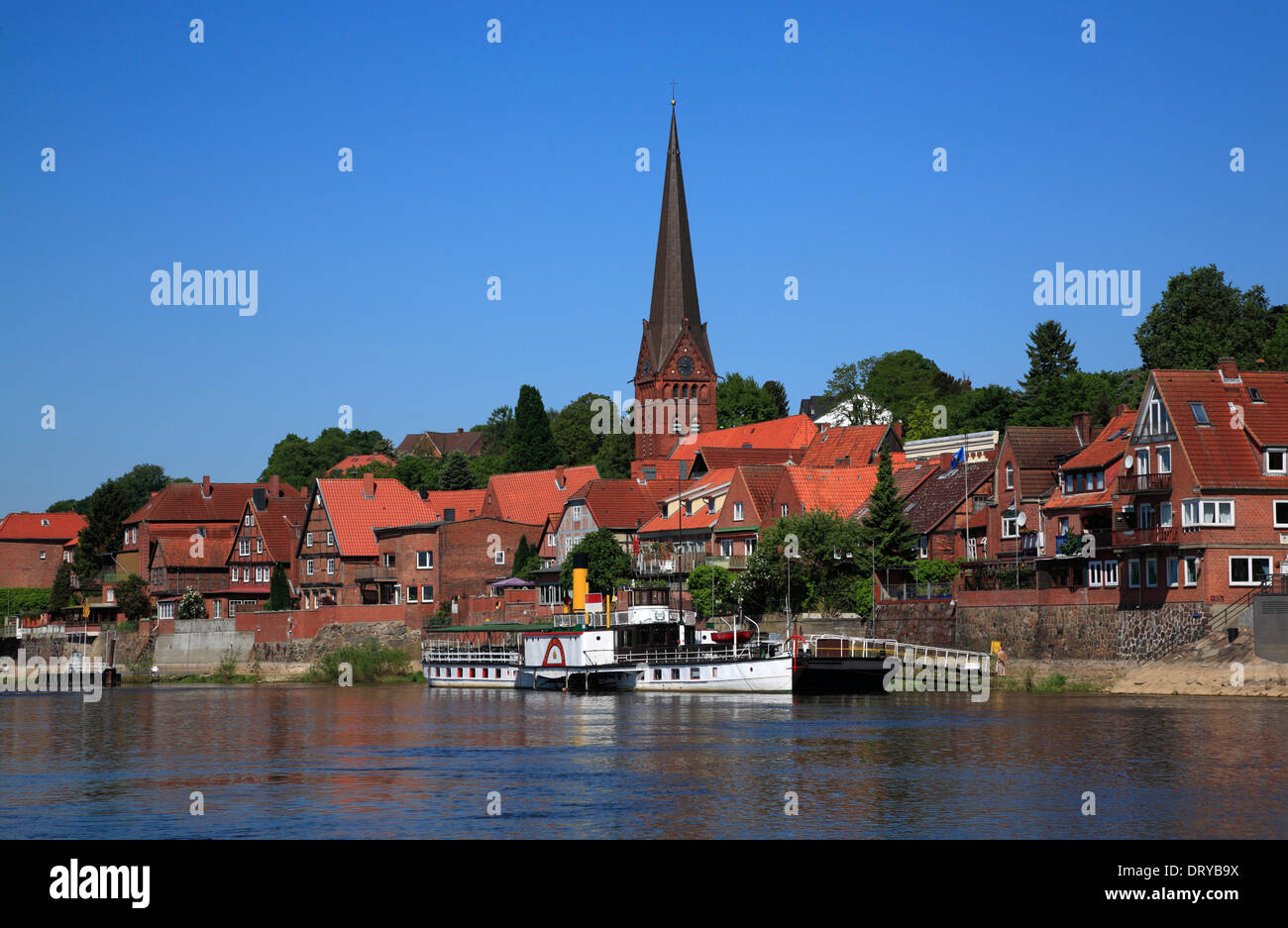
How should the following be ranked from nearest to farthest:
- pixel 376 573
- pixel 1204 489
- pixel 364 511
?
pixel 1204 489 → pixel 376 573 → pixel 364 511

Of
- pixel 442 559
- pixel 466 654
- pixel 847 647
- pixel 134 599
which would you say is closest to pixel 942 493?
pixel 847 647

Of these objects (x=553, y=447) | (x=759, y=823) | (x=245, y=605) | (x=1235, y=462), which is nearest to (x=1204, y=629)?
(x=1235, y=462)

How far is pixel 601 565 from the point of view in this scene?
95500 millimetres

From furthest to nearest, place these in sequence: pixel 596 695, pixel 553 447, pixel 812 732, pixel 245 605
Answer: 1. pixel 553 447
2. pixel 245 605
3. pixel 596 695
4. pixel 812 732

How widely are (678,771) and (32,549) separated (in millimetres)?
124465

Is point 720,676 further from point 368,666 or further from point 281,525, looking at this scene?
point 281,525

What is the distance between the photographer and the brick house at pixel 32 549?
14912 centimetres

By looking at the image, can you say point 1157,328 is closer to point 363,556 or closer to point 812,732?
point 363,556

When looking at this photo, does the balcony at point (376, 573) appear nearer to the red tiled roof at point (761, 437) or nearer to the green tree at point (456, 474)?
the red tiled roof at point (761, 437)

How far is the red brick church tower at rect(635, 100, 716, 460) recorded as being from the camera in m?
144

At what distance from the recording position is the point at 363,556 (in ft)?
348
